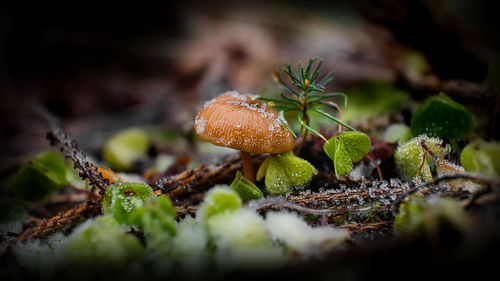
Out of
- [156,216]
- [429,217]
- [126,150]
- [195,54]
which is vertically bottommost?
[429,217]

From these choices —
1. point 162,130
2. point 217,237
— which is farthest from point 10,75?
point 217,237

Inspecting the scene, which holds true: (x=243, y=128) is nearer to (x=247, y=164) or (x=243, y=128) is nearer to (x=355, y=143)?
(x=247, y=164)

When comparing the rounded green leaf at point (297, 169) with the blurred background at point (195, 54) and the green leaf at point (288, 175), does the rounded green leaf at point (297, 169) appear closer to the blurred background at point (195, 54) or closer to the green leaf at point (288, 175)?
the green leaf at point (288, 175)

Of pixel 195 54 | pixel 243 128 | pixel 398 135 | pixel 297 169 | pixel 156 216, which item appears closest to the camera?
pixel 156 216

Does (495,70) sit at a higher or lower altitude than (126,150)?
lower

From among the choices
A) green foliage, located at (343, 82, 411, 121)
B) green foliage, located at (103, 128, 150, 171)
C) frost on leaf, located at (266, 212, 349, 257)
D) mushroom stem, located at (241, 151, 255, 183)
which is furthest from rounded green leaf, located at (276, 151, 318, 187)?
green foliage, located at (103, 128, 150, 171)

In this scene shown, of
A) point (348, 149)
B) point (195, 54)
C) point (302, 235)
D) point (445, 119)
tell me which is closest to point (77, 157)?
point (302, 235)

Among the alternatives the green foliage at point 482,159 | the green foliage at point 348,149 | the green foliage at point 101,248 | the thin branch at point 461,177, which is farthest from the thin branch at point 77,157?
the green foliage at point 482,159
